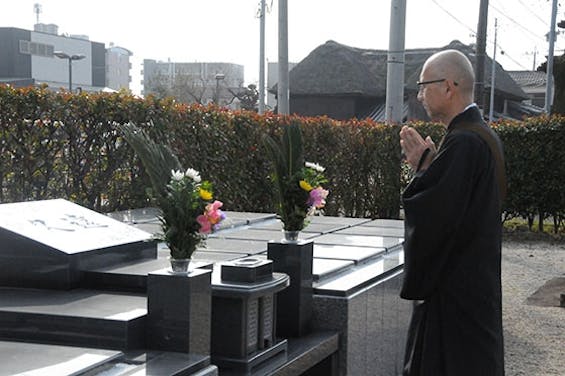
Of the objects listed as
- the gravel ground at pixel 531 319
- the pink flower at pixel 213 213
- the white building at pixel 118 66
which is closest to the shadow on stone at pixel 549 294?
the gravel ground at pixel 531 319

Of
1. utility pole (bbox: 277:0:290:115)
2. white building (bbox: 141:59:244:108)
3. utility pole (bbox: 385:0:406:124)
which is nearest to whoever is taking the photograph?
utility pole (bbox: 385:0:406:124)

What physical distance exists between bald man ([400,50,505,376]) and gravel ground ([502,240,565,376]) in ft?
10.3

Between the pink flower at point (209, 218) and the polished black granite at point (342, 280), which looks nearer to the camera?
the pink flower at point (209, 218)

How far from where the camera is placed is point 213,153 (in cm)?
996

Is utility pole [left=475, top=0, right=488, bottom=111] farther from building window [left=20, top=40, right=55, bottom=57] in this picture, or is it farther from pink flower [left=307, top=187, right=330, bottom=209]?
building window [left=20, top=40, right=55, bottom=57]

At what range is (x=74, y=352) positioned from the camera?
325cm

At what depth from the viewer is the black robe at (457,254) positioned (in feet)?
11.8

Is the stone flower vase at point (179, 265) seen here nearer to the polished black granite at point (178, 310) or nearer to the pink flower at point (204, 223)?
the polished black granite at point (178, 310)

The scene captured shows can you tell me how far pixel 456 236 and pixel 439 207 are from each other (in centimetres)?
18

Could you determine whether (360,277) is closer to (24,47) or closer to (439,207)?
(439,207)

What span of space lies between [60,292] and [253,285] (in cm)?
104

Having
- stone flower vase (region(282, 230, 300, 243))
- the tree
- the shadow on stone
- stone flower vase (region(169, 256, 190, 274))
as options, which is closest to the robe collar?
stone flower vase (region(282, 230, 300, 243))

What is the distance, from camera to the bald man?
3.62 metres

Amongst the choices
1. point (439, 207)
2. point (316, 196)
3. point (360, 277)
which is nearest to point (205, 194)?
point (439, 207)
